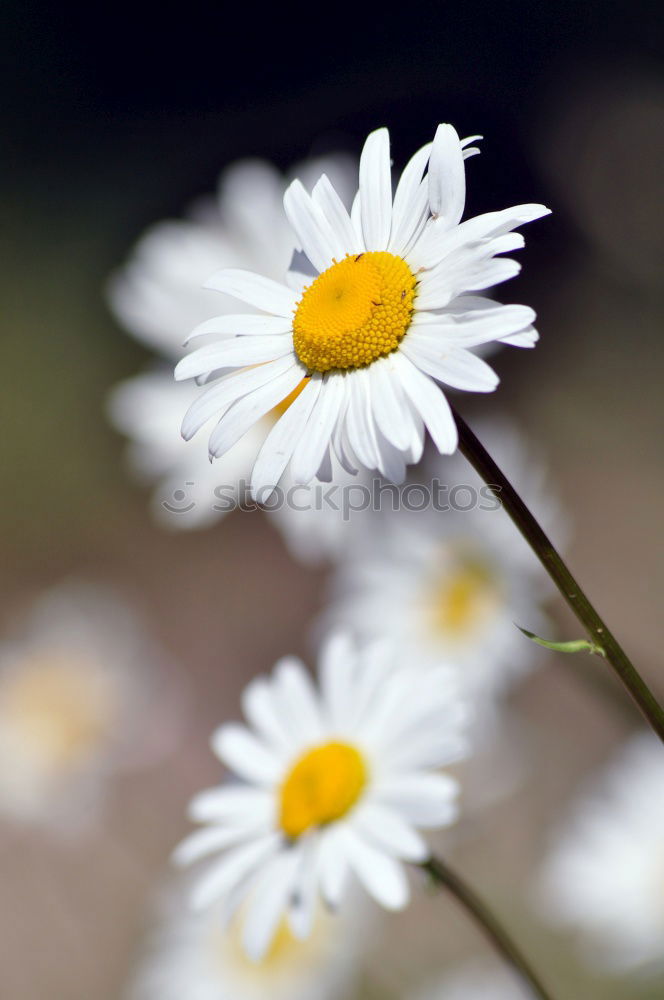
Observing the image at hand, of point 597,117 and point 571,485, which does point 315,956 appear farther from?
point 597,117

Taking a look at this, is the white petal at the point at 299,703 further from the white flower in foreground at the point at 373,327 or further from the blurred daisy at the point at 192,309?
the blurred daisy at the point at 192,309

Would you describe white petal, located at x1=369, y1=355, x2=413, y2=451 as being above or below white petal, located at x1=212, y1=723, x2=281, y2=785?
above

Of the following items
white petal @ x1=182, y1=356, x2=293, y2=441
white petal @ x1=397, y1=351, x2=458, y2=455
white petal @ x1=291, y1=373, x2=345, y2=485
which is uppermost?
white petal @ x1=182, y1=356, x2=293, y2=441

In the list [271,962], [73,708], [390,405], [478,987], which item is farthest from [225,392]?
[73,708]

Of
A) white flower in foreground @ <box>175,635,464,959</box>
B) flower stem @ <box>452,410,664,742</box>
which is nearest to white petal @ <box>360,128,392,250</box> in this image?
flower stem @ <box>452,410,664,742</box>

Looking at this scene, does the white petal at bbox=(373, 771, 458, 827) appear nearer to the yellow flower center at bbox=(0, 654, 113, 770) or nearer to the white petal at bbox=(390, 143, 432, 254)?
the white petal at bbox=(390, 143, 432, 254)

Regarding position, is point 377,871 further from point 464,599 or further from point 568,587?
point 464,599
